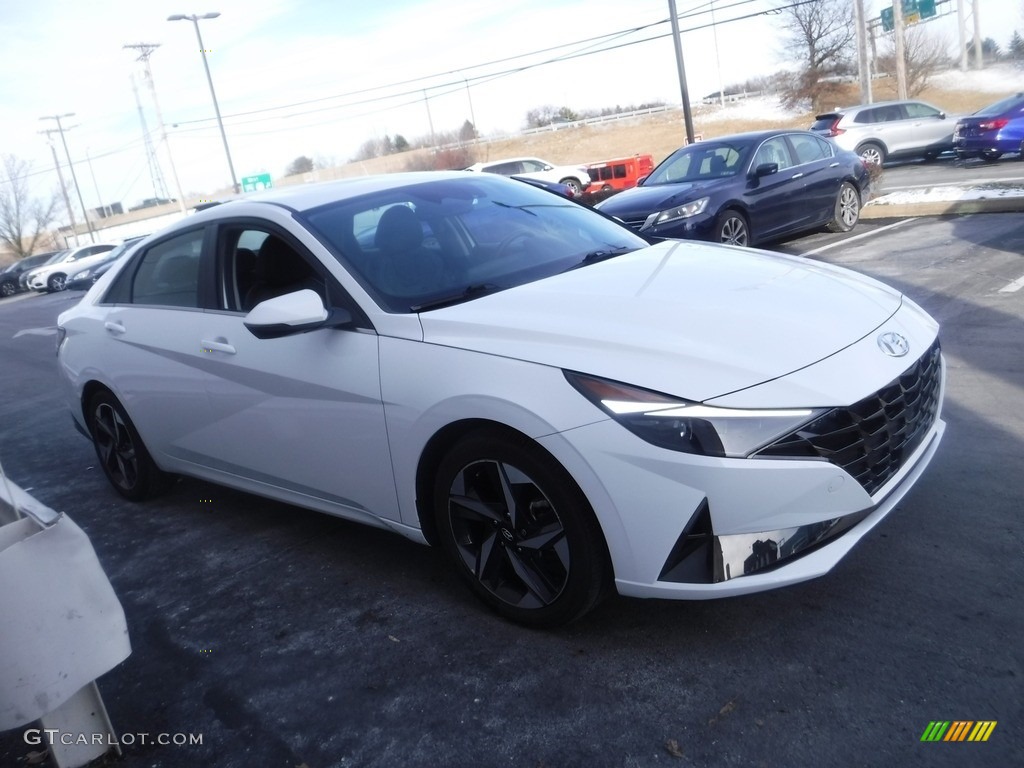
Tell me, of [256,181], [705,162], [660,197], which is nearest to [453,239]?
[660,197]

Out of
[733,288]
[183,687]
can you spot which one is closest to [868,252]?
[733,288]

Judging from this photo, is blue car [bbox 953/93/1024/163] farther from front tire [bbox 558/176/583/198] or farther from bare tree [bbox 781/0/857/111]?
bare tree [bbox 781/0/857/111]

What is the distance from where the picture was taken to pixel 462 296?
11.5 ft

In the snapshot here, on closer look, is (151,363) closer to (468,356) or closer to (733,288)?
(468,356)

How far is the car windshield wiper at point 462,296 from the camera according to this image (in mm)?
3436

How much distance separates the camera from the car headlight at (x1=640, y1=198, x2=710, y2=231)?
1000cm

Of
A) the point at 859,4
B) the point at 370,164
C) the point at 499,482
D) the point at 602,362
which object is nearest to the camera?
the point at 602,362

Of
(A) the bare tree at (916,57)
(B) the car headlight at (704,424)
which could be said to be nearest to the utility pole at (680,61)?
(B) the car headlight at (704,424)

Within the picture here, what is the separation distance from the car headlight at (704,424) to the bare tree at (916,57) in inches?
2370

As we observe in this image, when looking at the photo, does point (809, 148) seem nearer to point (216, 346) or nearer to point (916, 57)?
point (216, 346)

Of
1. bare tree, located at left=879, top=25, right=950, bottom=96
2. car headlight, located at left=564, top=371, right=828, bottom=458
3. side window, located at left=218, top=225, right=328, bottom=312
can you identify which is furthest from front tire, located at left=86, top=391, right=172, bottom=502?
bare tree, located at left=879, top=25, right=950, bottom=96

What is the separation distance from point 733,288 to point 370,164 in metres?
57.0

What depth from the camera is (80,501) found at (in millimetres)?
5574

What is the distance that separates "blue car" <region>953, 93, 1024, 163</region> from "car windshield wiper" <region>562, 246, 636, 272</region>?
17850 mm
